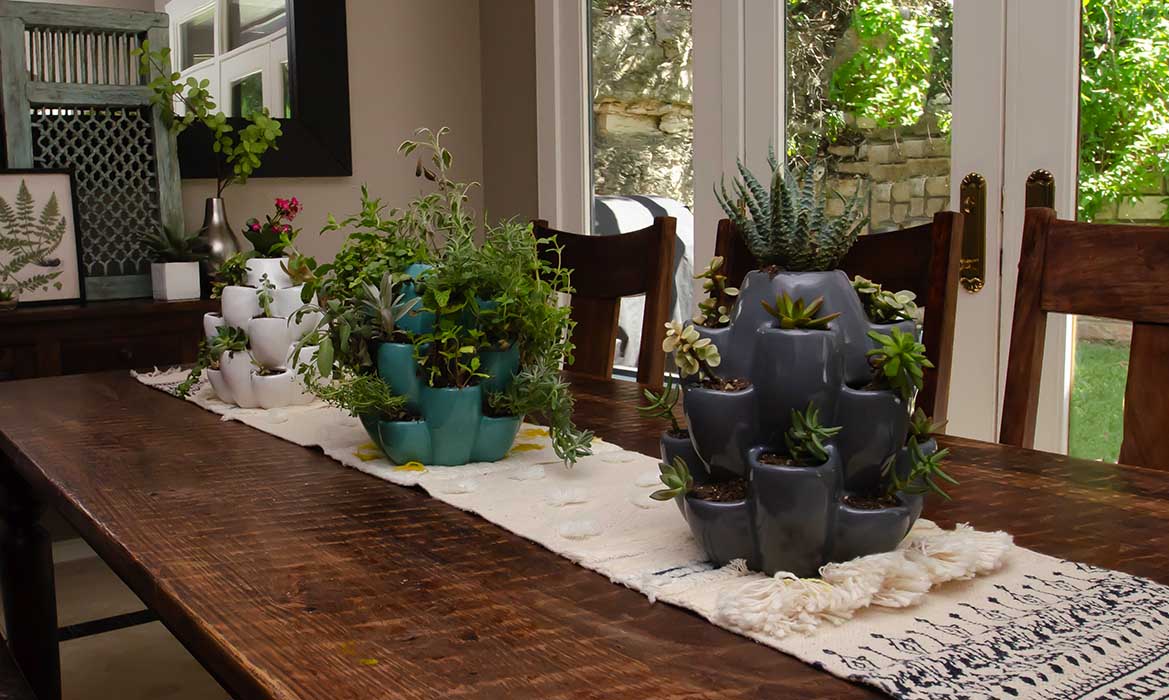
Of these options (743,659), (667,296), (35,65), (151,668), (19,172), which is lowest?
(151,668)

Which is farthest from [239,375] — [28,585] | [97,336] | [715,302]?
[97,336]

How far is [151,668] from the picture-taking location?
2.29 metres

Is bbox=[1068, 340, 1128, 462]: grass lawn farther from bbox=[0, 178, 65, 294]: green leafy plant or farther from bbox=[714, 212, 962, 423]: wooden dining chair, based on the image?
bbox=[0, 178, 65, 294]: green leafy plant

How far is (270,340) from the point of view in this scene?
1450 mm

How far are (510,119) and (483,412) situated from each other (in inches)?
107

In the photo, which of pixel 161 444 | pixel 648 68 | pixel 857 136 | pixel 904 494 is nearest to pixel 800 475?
pixel 904 494

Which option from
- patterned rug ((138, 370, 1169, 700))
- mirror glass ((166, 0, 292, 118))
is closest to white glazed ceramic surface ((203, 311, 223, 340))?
patterned rug ((138, 370, 1169, 700))

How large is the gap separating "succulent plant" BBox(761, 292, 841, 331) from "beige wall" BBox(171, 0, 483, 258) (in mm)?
2898

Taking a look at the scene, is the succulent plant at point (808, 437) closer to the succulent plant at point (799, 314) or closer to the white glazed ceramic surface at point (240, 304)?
the succulent plant at point (799, 314)

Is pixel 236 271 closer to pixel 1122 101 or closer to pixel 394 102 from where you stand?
pixel 1122 101

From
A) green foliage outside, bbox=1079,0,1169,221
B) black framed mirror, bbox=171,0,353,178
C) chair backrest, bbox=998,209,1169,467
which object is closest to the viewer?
chair backrest, bbox=998,209,1169,467

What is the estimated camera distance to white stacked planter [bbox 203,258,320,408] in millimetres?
1443

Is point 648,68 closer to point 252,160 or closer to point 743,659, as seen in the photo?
point 252,160

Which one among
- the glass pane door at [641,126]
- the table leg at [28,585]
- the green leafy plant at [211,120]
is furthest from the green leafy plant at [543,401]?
the green leafy plant at [211,120]
